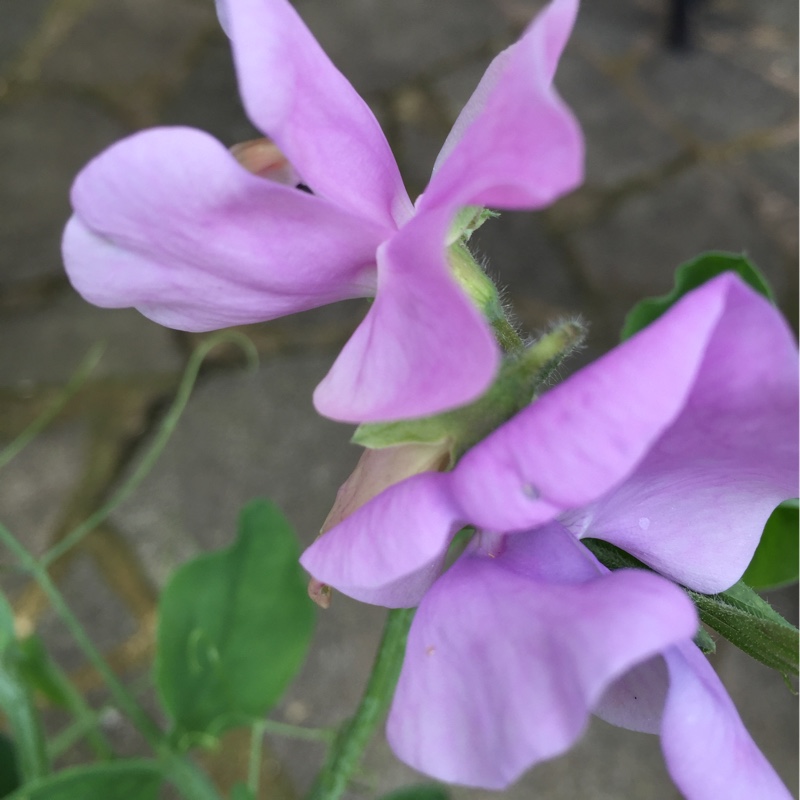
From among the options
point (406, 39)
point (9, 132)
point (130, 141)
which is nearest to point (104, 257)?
point (130, 141)

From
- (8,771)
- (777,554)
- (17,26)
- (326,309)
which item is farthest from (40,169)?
(777,554)

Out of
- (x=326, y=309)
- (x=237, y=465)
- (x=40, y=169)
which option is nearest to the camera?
(x=237, y=465)

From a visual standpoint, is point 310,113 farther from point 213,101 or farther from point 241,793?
point 213,101

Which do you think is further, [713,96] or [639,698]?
[713,96]

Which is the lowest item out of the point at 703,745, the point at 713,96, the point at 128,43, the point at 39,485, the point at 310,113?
the point at 713,96

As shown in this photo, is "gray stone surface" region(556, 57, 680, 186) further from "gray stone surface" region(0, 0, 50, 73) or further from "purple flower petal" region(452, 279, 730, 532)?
"purple flower petal" region(452, 279, 730, 532)

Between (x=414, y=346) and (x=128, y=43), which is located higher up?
(x=414, y=346)

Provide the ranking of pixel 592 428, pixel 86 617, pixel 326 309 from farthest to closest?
pixel 326 309 → pixel 86 617 → pixel 592 428
